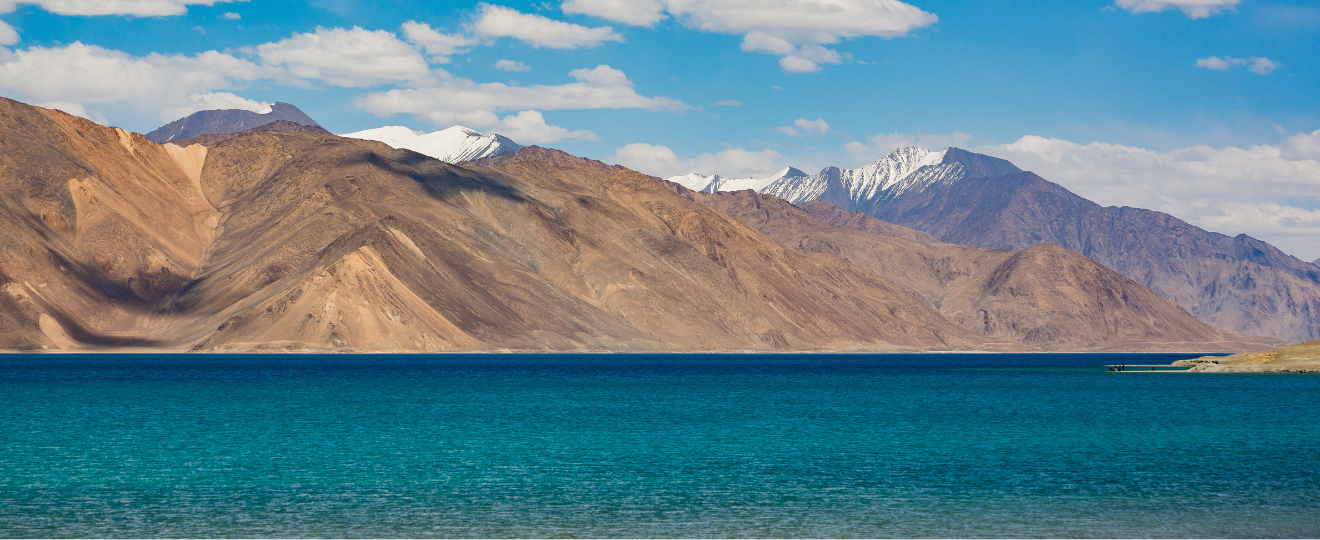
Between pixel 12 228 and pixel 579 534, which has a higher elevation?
pixel 12 228

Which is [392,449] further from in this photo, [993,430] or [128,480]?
[993,430]

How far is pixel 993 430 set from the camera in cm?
6241

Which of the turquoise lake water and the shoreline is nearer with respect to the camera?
the turquoise lake water

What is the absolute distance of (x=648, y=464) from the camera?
47156 millimetres

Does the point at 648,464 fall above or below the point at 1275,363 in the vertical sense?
below

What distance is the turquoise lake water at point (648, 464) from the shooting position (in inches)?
1342

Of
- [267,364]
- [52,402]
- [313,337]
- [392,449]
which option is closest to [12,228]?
[313,337]

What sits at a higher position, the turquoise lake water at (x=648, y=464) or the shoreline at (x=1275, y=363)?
the shoreline at (x=1275, y=363)

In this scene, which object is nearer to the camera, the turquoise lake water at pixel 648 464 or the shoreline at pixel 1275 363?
the turquoise lake water at pixel 648 464

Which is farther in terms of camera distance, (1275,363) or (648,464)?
(1275,363)

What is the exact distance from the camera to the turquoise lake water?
34094 mm

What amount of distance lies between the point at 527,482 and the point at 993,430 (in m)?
29.8

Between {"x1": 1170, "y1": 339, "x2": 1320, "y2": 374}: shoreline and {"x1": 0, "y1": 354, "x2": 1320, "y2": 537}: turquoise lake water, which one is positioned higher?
{"x1": 1170, "y1": 339, "x2": 1320, "y2": 374}: shoreline

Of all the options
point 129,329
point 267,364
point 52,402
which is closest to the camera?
point 52,402
